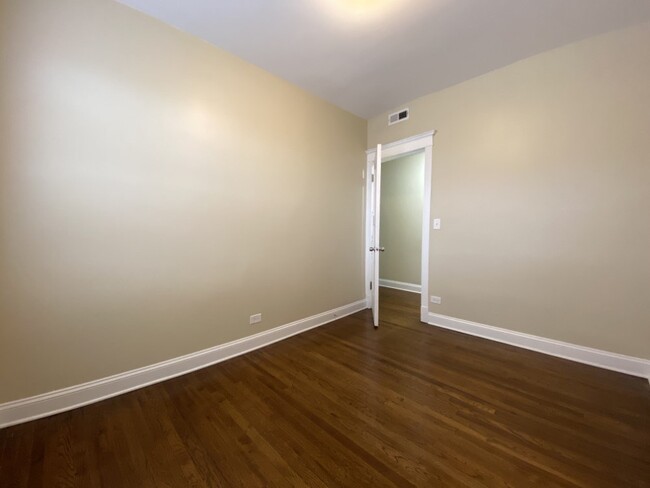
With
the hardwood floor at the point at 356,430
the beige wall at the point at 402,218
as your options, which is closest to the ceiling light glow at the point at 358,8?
the hardwood floor at the point at 356,430

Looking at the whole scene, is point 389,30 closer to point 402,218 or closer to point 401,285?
point 402,218

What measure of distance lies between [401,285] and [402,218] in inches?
52.4

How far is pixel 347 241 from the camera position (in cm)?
355

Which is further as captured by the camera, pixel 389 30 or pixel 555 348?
pixel 555 348

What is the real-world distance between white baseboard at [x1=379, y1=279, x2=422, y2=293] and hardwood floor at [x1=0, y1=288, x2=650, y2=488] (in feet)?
7.97

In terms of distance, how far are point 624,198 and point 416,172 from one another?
287 cm

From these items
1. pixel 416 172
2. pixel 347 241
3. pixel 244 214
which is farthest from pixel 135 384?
pixel 416 172

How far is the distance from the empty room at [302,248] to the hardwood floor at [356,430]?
0.05 ft

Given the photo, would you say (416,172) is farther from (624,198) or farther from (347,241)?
(624,198)

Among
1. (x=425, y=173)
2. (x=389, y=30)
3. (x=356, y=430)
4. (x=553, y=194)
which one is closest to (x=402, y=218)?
(x=425, y=173)

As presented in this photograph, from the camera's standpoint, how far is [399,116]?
3.30 metres

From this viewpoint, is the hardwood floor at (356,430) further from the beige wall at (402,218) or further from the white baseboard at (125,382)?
the beige wall at (402,218)

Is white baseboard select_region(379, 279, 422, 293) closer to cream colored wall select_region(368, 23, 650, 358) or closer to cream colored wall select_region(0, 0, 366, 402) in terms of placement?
cream colored wall select_region(368, 23, 650, 358)

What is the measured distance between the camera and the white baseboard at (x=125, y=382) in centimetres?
154
